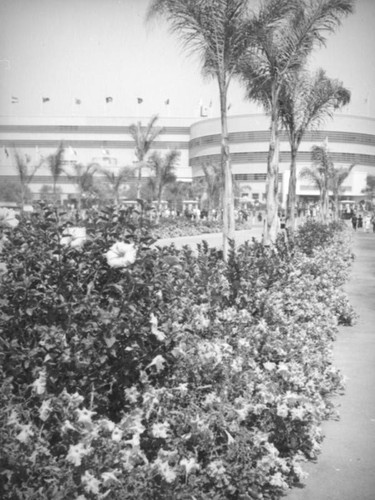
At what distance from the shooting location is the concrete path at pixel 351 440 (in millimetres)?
3174

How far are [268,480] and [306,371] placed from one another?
1533 mm

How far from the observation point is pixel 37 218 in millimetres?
3301

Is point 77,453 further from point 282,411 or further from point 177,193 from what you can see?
point 177,193

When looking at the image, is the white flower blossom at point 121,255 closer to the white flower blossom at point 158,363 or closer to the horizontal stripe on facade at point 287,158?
the white flower blossom at point 158,363

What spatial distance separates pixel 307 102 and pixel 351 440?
51.4 feet

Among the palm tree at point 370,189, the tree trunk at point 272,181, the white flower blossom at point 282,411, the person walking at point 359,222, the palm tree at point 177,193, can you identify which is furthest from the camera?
the palm tree at point 370,189

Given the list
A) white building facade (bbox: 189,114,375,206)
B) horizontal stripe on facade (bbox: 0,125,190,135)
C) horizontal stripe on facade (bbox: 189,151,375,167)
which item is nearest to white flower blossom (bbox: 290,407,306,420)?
white building facade (bbox: 189,114,375,206)

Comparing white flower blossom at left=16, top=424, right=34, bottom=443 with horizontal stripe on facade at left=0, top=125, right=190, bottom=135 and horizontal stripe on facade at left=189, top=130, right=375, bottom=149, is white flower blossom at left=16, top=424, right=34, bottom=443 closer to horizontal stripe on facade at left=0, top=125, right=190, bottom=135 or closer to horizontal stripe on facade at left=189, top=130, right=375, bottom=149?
horizontal stripe on facade at left=189, top=130, right=375, bottom=149

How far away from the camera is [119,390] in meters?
3.15

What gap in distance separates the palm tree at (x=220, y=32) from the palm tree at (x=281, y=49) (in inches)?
33.3

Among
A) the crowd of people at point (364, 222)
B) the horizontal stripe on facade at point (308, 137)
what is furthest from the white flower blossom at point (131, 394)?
the horizontal stripe on facade at point (308, 137)

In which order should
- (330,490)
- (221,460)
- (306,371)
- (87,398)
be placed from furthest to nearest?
(306,371), (330,490), (87,398), (221,460)

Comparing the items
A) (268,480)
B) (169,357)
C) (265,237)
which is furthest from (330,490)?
(265,237)

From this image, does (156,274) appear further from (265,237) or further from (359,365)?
(265,237)
